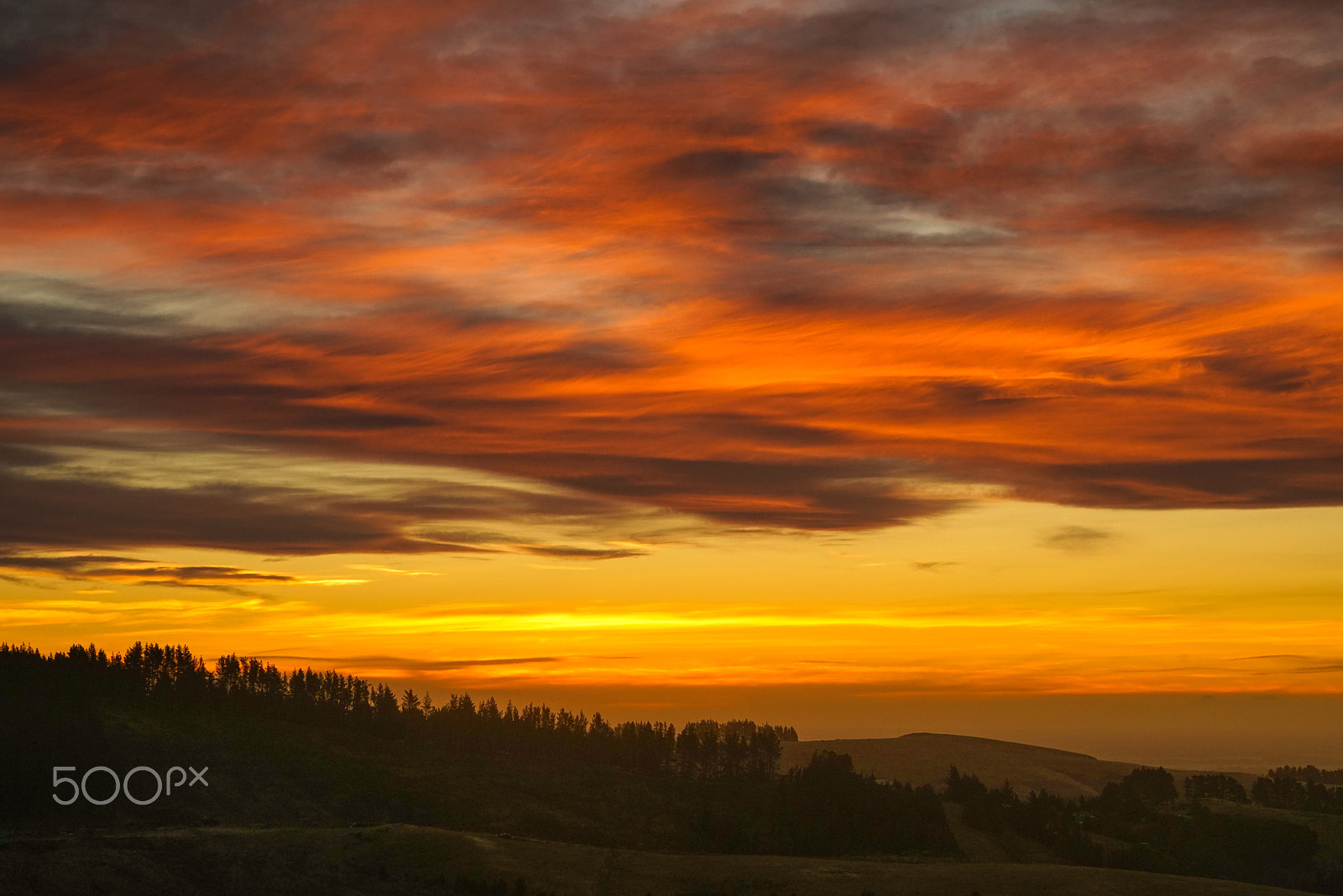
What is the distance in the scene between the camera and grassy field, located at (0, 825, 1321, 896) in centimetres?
6788

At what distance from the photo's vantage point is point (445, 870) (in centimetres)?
7856

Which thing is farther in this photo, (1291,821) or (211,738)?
(211,738)

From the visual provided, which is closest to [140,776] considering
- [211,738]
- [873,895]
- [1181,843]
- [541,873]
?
[211,738]

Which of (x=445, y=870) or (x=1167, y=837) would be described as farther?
(x=1167, y=837)

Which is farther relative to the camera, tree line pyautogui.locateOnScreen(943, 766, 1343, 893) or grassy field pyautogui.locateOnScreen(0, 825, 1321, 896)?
tree line pyautogui.locateOnScreen(943, 766, 1343, 893)

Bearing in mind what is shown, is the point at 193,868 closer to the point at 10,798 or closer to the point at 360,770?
the point at 10,798

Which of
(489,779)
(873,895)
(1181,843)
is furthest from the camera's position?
(489,779)

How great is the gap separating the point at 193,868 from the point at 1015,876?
58524 mm

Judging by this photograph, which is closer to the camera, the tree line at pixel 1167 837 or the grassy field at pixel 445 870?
the grassy field at pixel 445 870

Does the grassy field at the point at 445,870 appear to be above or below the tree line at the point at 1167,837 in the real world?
above

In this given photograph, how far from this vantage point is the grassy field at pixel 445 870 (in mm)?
67875

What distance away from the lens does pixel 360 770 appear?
18038 centimetres

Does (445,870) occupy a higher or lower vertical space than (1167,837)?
higher

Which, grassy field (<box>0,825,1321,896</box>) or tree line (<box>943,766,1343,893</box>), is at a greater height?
grassy field (<box>0,825,1321,896</box>)
